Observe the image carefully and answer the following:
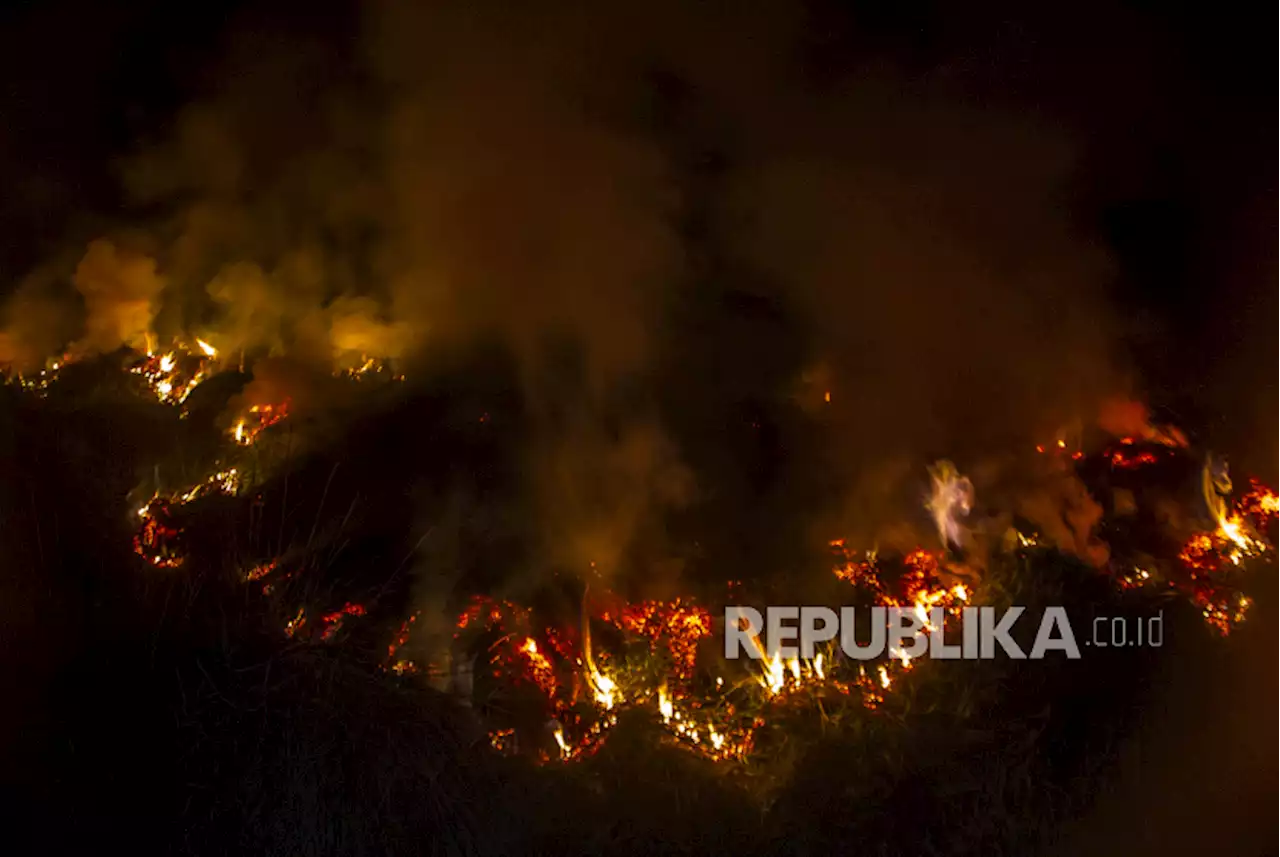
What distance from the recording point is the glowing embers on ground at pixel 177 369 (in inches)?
230

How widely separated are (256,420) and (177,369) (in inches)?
41.8

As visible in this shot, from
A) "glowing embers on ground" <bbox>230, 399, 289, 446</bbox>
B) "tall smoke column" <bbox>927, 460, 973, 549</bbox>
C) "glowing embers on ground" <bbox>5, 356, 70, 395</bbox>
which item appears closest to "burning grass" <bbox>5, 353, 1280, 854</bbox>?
"tall smoke column" <bbox>927, 460, 973, 549</bbox>

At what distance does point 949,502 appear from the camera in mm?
5223

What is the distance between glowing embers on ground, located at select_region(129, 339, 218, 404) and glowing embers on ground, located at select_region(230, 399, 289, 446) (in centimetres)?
50

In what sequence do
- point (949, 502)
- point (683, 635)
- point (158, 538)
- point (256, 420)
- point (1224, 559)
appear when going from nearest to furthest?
1. point (158, 538)
2. point (683, 635)
3. point (1224, 559)
4. point (949, 502)
5. point (256, 420)

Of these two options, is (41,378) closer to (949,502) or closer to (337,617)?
(337,617)

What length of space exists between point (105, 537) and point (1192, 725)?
4823mm

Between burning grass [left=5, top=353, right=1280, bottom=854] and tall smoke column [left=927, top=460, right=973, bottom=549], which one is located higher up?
tall smoke column [left=927, top=460, right=973, bottom=549]

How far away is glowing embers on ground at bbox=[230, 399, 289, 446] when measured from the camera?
5.33 meters

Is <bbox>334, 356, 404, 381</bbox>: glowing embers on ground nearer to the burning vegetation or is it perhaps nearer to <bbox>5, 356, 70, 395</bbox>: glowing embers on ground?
the burning vegetation

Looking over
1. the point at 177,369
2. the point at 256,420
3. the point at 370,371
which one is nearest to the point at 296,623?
the point at 256,420

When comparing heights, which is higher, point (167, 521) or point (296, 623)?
point (167, 521)

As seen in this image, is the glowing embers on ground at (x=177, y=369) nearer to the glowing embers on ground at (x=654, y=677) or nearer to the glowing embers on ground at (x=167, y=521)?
the glowing embers on ground at (x=167, y=521)

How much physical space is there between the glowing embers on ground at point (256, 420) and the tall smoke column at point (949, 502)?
150 inches
